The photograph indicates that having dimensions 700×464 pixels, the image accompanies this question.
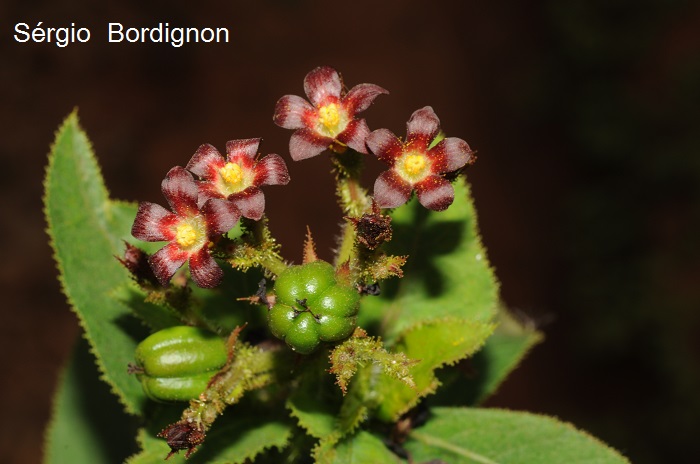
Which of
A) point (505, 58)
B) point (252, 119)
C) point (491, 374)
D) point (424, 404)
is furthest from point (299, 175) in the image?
point (424, 404)

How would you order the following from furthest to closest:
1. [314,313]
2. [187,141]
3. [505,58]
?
[505,58]
[187,141]
[314,313]

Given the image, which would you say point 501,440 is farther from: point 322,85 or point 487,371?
point 322,85

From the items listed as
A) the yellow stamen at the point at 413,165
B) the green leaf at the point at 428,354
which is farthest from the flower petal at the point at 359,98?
the green leaf at the point at 428,354

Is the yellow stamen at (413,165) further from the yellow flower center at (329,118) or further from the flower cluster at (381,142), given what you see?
the yellow flower center at (329,118)

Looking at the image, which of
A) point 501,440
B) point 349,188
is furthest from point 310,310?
point 501,440

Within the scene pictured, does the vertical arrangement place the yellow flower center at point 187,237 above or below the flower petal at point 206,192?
below

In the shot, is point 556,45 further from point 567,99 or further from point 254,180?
point 254,180
